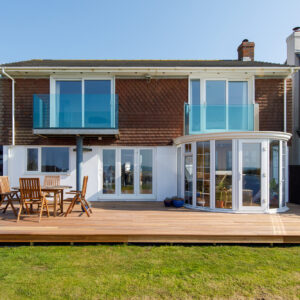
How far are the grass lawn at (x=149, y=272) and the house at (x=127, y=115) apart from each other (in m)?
3.89

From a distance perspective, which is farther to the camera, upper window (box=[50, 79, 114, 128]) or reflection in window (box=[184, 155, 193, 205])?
upper window (box=[50, 79, 114, 128])

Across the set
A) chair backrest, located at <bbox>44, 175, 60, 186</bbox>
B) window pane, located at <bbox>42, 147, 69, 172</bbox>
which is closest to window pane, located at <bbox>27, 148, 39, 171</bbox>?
window pane, located at <bbox>42, 147, 69, 172</bbox>

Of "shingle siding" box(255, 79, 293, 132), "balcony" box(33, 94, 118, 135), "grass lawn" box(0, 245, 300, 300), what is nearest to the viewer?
"grass lawn" box(0, 245, 300, 300)

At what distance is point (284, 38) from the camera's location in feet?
33.2

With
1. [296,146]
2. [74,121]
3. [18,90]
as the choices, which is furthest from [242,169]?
[18,90]

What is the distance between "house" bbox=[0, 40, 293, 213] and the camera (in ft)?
26.2

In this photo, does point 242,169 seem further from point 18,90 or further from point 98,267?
point 18,90

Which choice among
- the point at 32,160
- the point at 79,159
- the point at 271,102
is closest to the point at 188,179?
the point at 79,159

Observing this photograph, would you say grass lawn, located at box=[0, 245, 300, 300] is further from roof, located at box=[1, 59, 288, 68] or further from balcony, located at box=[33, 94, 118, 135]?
roof, located at box=[1, 59, 288, 68]

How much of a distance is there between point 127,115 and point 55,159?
329cm

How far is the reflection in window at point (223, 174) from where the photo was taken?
6.42 meters

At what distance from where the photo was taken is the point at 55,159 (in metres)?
8.45

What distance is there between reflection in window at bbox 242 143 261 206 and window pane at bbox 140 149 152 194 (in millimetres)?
3532

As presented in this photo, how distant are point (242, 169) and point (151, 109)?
161 inches
